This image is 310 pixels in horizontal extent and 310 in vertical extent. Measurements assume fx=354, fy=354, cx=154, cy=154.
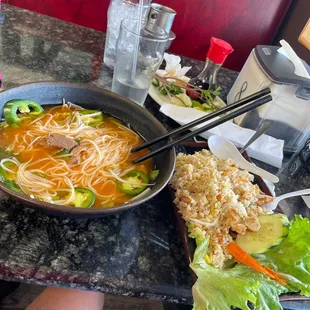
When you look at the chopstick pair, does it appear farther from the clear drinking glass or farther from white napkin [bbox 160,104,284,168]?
the clear drinking glass

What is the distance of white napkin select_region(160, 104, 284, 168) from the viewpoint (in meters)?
1.44

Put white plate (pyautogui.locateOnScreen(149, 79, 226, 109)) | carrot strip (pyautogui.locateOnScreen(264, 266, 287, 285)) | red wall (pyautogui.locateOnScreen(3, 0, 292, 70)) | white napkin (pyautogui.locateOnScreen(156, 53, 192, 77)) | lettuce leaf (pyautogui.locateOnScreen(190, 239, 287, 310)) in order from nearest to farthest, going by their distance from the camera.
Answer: lettuce leaf (pyautogui.locateOnScreen(190, 239, 287, 310)), carrot strip (pyautogui.locateOnScreen(264, 266, 287, 285)), white plate (pyautogui.locateOnScreen(149, 79, 226, 109)), white napkin (pyautogui.locateOnScreen(156, 53, 192, 77)), red wall (pyautogui.locateOnScreen(3, 0, 292, 70))

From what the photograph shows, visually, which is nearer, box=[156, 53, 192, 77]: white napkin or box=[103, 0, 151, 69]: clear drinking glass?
box=[103, 0, 151, 69]: clear drinking glass

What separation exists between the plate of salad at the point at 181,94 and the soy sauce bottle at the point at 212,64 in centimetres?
1

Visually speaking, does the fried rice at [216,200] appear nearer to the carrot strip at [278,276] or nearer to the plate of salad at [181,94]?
the carrot strip at [278,276]

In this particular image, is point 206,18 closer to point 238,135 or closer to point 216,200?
point 238,135

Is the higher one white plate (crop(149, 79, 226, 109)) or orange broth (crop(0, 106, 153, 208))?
orange broth (crop(0, 106, 153, 208))

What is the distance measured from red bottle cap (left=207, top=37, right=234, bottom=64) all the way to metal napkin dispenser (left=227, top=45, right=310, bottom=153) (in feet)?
0.44

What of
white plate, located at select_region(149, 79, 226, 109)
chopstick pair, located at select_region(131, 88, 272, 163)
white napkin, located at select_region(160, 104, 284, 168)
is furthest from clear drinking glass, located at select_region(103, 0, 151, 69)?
chopstick pair, located at select_region(131, 88, 272, 163)

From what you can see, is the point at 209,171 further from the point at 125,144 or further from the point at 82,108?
the point at 82,108

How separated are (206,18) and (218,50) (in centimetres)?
125

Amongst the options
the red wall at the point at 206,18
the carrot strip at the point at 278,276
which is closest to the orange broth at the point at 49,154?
the carrot strip at the point at 278,276

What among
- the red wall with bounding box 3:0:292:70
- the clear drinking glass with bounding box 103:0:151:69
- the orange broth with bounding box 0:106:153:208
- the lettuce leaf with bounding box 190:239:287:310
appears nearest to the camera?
the lettuce leaf with bounding box 190:239:287:310

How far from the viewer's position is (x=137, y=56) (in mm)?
1438
